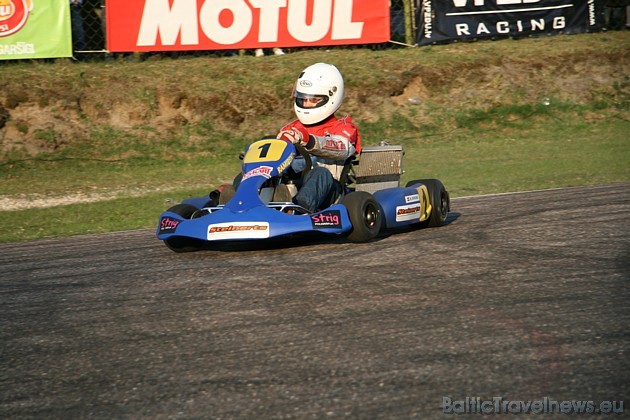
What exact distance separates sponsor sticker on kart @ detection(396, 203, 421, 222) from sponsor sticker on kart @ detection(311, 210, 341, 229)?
0.79m

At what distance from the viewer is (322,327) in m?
4.04

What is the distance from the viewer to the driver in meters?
6.46

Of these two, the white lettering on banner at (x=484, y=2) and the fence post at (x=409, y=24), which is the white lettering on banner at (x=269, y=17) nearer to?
the fence post at (x=409, y=24)

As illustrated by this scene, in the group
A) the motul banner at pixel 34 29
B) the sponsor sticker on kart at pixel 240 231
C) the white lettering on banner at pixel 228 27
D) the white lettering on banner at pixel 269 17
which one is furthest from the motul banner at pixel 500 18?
the sponsor sticker on kart at pixel 240 231

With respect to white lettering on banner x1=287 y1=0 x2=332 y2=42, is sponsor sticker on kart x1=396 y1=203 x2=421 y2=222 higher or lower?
lower

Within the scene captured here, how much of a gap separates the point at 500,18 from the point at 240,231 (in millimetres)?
11731

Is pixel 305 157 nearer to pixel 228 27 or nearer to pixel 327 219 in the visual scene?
pixel 327 219

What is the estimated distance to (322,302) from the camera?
14.8 feet

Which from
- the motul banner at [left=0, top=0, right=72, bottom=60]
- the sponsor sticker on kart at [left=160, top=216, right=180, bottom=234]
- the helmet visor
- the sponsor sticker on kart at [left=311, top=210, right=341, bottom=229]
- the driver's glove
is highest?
the motul banner at [left=0, top=0, right=72, bottom=60]

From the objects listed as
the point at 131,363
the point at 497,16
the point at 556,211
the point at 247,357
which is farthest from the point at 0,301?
A: the point at 497,16

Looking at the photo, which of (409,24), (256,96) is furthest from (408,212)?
(409,24)

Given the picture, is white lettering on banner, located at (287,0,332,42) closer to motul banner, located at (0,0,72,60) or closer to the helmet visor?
motul banner, located at (0,0,72,60)

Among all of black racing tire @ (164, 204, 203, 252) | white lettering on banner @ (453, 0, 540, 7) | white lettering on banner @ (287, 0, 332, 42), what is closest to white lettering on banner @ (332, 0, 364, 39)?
white lettering on banner @ (287, 0, 332, 42)

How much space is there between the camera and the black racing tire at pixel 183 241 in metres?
6.36
